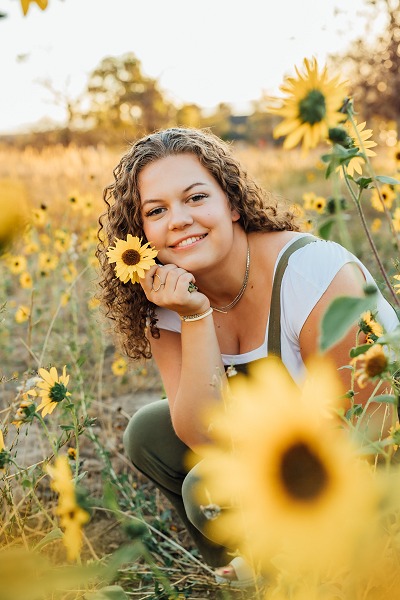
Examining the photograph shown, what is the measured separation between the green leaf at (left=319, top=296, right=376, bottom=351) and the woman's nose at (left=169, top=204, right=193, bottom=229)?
0.94m

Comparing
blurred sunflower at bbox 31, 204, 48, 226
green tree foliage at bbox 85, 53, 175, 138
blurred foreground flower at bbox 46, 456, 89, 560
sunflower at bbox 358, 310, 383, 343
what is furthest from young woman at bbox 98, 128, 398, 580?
green tree foliage at bbox 85, 53, 175, 138

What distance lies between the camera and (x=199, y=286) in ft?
5.66

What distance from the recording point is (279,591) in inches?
28.9

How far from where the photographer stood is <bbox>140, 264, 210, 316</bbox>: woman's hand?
56.9 inches

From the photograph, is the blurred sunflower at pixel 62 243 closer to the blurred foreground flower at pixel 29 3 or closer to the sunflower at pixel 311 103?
the sunflower at pixel 311 103

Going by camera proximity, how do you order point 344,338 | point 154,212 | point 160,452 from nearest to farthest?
point 344,338
point 154,212
point 160,452

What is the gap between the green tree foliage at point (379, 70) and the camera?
4.74 metres

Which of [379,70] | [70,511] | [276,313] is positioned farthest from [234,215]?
[379,70]

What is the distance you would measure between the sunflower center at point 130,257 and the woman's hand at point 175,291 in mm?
98

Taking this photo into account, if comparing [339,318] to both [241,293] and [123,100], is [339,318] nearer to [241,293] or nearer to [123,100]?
[241,293]

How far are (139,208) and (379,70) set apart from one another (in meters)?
5.76

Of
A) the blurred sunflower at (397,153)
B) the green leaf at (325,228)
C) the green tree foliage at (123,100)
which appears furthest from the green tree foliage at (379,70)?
the green tree foliage at (123,100)

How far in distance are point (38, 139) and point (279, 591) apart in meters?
19.4

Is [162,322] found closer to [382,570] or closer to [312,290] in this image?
[312,290]
